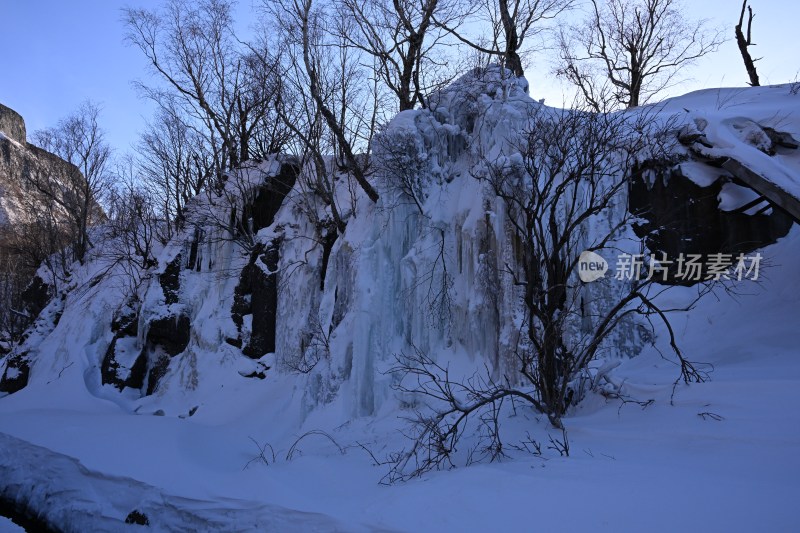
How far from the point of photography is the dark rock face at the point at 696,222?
327 inches

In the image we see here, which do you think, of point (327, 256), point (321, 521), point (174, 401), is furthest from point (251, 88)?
point (321, 521)

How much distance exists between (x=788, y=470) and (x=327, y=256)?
8980mm

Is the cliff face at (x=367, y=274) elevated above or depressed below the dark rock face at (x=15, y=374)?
above

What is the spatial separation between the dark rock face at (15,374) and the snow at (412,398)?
3.02ft

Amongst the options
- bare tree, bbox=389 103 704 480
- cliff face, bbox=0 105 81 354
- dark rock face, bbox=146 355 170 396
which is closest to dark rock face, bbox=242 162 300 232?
dark rock face, bbox=146 355 170 396

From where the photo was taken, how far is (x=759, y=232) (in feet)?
27.3

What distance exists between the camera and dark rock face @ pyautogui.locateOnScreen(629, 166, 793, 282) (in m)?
8.30

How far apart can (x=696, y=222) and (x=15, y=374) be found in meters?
16.3

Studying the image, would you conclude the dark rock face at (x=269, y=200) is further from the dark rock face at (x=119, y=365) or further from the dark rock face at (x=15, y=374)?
the dark rock face at (x=15, y=374)

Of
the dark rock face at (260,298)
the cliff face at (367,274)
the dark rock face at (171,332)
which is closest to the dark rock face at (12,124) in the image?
the cliff face at (367,274)

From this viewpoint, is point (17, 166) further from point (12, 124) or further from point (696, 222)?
point (696, 222)

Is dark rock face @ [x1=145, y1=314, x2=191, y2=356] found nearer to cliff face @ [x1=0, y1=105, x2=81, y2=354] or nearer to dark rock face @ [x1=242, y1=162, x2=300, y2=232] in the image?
dark rock face @ [x1=242, y1=162, x2=300, y2=232]

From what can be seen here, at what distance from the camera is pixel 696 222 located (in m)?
8.59

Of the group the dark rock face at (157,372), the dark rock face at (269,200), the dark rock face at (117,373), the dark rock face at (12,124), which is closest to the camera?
the dark rock face at (157,372)
